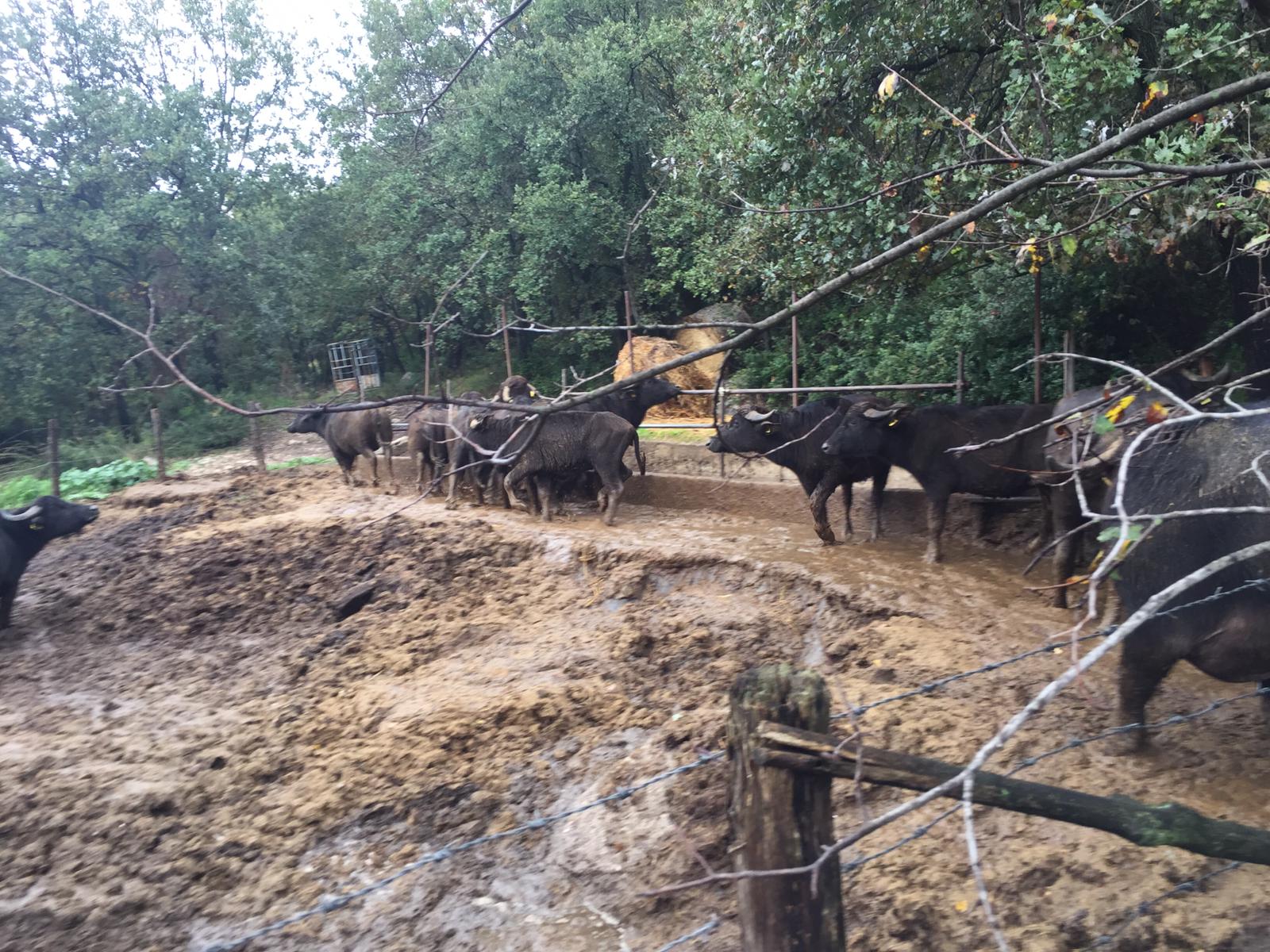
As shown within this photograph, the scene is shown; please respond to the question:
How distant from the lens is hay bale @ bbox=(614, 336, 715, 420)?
16.6 metres

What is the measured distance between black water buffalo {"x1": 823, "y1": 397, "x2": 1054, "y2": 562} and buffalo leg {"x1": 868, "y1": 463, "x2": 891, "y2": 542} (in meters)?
0.19

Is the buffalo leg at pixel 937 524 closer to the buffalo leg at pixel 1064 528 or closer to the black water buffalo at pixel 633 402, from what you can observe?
the buffalo leg at pixel 1064 528

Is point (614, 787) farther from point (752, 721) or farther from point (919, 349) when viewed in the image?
point (919, 349)

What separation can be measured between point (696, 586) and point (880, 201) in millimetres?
3932

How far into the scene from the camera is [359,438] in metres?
14.4

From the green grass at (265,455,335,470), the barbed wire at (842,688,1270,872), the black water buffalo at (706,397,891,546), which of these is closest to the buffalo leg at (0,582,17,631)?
the black water buffalo at (706,397,891,546)

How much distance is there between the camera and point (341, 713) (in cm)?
695

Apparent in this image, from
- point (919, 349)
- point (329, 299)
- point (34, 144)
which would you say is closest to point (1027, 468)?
point (919, 349)

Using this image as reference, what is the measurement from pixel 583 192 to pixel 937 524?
13524 millimetres

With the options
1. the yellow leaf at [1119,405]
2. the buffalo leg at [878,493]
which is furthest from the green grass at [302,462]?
the yellow leaf at [1119,405]

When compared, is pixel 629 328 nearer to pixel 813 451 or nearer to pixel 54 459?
pixel 813 451

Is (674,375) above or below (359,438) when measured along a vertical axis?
above

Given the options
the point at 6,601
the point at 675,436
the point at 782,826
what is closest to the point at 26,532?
the point at 6,601

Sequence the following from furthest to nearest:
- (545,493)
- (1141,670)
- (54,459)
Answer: (54,459) < (545,493) < (1141,670)
